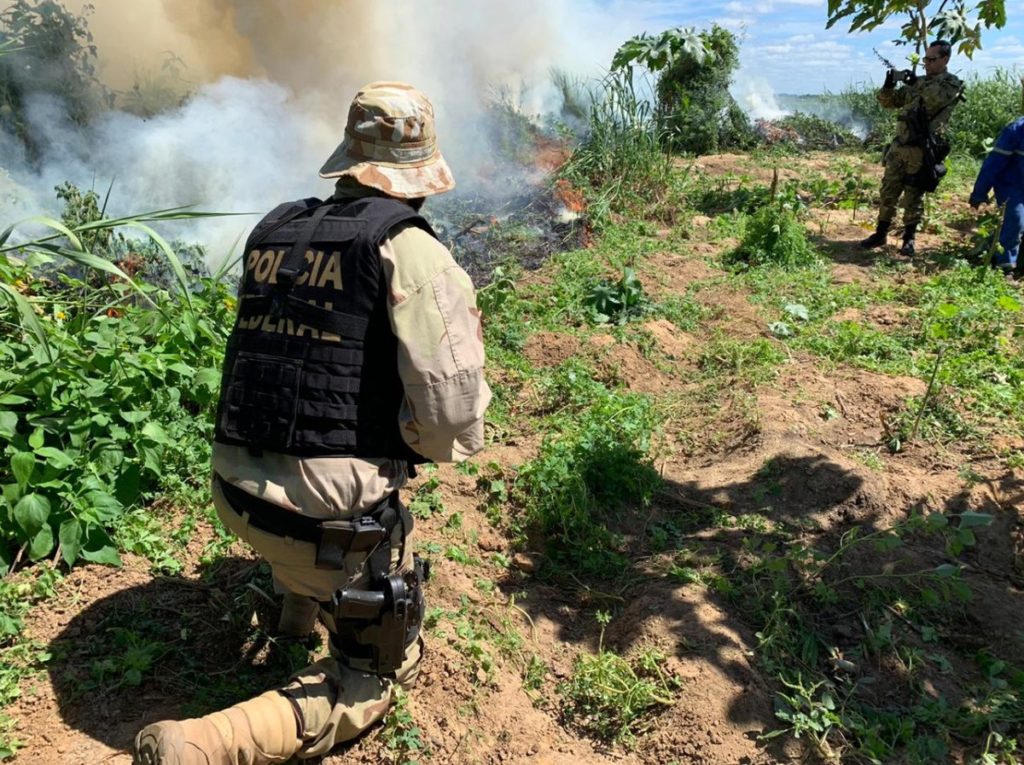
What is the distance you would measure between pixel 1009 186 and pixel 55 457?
7.01 meters

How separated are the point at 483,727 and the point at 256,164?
6.24 m

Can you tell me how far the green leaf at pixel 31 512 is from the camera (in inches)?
99.9

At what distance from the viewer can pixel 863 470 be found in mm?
3447

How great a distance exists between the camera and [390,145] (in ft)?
6.89

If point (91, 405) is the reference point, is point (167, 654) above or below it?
below

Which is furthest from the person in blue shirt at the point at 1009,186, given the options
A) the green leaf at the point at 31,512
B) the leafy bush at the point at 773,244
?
the green leaf at the point at 31,512

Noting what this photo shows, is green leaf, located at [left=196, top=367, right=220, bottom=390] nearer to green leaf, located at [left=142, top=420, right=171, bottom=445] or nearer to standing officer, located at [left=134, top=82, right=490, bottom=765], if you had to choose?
green leaf, located at [left=142, top=420, right=171, bottom=445]

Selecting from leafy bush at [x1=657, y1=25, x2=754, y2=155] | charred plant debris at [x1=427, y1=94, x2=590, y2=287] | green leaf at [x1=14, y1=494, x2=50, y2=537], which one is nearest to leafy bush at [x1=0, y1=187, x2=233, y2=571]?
green leaf at [x1=14, y1=494, x2=50, y2=537]

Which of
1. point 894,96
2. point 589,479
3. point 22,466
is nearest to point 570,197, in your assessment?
point 894,96

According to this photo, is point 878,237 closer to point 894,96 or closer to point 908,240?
point 908,240

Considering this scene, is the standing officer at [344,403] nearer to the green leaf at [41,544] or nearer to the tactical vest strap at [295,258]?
the tactical vest strap at [295,258]

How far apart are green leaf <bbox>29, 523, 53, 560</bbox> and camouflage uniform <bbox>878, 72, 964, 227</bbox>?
6.80 meters

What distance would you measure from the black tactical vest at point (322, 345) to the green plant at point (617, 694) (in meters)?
1.09

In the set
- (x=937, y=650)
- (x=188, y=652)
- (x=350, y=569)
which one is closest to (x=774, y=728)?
(x=937, y=650)
